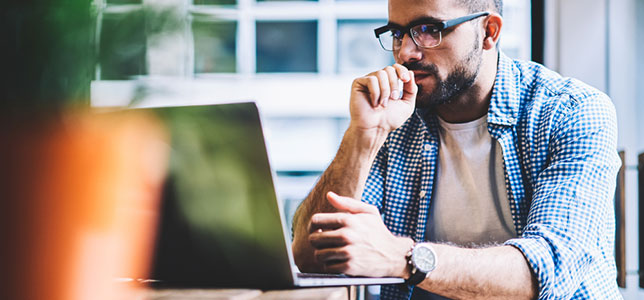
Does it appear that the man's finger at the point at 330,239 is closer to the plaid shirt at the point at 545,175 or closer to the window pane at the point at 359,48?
the plaid shirt at the point at 545,175

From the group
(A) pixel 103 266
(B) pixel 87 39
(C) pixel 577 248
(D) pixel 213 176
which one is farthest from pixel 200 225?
(C) pixel 577 248

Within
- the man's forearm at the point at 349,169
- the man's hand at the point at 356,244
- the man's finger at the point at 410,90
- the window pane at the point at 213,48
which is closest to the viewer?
the window pane at the point at 213,48

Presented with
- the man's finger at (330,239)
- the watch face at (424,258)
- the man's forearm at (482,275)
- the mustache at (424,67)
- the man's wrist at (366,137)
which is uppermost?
the mustache at (424,67)

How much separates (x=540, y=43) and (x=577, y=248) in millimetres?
1353

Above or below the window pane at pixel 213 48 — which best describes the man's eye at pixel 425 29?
above

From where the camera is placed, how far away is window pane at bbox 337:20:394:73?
4.95m

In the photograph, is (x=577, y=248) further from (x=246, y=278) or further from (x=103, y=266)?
(x=103, y=266)

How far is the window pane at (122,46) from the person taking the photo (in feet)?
0.96

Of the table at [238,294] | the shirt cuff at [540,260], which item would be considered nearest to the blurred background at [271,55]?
the table at [238,294]

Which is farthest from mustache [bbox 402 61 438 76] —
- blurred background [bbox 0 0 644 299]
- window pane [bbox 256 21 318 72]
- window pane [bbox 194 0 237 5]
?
window pane [bbox 256 21 318 72]

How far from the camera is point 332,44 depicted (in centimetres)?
492

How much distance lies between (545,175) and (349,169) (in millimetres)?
419

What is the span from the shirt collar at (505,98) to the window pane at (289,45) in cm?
376

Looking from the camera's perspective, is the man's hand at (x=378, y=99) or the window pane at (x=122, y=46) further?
the man's hand at (x=378, y=99)
